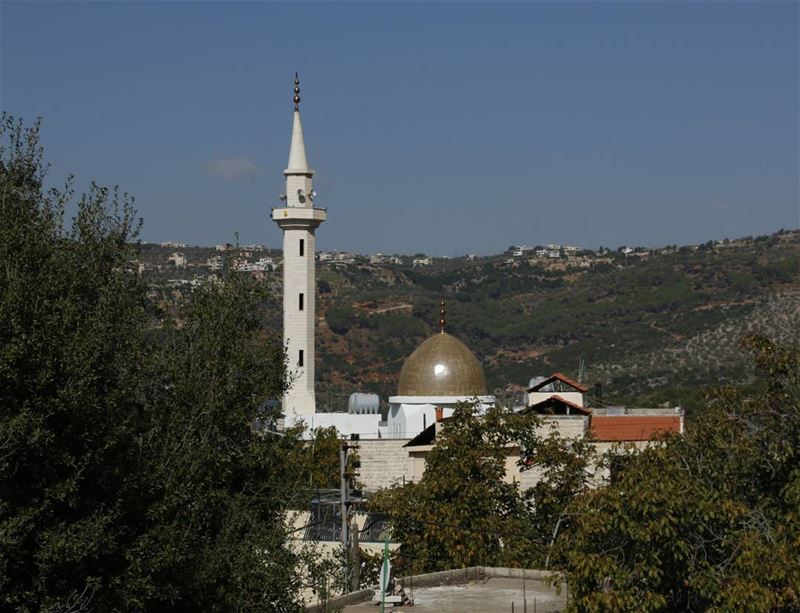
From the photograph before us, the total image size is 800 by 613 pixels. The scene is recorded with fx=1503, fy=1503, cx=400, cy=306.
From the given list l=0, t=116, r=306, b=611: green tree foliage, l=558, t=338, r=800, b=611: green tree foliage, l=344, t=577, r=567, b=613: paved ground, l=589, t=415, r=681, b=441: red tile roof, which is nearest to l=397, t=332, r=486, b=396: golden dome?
l=589, t=415, r=681, b=441: red tile roof

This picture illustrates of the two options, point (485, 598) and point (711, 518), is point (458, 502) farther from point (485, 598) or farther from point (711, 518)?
point (711, 518)

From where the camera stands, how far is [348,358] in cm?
10031

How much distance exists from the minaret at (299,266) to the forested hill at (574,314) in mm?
17362

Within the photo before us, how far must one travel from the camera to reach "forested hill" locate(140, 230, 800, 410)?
85.1m

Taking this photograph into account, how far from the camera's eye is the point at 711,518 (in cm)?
1516

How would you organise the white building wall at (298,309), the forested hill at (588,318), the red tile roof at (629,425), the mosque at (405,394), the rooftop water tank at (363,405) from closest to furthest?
1. the red tile roof at (629,425)
2. the mosque at (405,394)
3. the white building wall at (298,309)
4. the rooftop water tank at (363,405)
5. the forested hill at (588,318)

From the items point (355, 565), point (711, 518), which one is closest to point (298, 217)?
point (355, 565)

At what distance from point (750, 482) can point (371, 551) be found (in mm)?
12889

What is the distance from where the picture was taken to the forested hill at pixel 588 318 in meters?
85.3

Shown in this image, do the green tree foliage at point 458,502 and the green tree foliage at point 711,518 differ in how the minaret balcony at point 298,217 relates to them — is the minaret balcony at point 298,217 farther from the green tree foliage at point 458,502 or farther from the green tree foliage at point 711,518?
the green tree foliage at point 711,518

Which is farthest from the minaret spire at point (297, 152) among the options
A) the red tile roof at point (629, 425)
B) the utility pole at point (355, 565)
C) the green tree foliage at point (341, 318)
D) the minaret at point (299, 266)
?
the green tree foliage at point (341, 318)

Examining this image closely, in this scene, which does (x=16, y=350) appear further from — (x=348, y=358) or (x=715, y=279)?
(x=715, y=279)

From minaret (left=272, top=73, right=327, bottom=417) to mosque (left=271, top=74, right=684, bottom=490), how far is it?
0.03 meters

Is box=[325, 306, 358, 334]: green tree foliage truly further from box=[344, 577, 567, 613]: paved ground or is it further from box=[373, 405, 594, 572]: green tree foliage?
box=[344, 577, 567, 613]: paved ground
